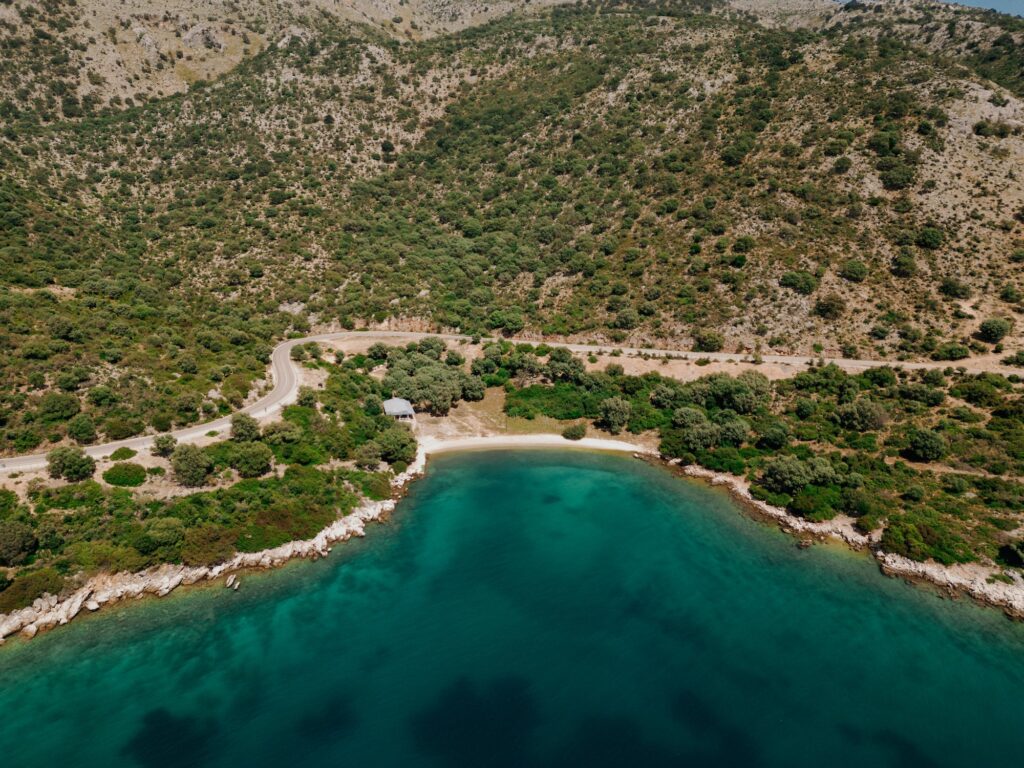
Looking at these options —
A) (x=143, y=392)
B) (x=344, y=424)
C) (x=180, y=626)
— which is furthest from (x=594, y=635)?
(x=143, y=392)

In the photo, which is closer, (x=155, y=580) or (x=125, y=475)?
(x=155, y=580)

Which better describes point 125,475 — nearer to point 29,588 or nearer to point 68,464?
point 68,464

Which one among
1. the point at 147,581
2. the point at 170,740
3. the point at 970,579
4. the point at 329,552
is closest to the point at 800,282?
the point at 970,579

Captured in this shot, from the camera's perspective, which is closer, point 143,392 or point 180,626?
point 180,626

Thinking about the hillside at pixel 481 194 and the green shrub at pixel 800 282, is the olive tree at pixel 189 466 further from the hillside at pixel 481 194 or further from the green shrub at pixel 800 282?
the green shrub at pixel 800 282

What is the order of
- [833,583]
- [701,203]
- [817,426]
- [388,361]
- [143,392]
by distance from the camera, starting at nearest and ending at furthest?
[833,583] < [143,392] < [817,426] < [388,361] < [701,203]

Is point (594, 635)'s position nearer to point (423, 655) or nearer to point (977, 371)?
point (423, 655)

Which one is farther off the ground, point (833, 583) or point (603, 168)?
point (603, 168)
